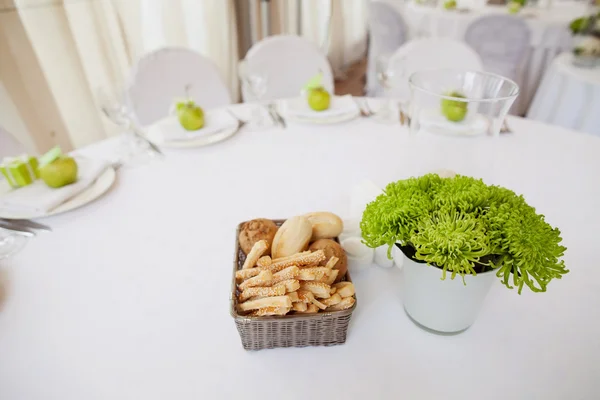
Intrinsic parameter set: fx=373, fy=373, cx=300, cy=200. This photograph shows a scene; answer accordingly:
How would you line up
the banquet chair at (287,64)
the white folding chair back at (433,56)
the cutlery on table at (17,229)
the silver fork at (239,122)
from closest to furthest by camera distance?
1. the cutlery on table at (17,229)
2. the silver fork at (239,122)
3. the white folding chair back at (433,56)
4. the banquet chair at (287,64)

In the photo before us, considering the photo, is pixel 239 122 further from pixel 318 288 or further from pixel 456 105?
pixel 318 288

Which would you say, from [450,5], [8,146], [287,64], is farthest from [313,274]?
[450,5]

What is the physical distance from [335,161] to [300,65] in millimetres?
774

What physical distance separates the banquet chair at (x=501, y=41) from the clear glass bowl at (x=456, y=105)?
1.56m

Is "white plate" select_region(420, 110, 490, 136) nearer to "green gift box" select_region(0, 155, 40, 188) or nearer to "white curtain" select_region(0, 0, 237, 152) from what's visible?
"green gift box" select_region(0, 155, 40, 188)

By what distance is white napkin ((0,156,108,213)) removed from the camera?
0.71 meters

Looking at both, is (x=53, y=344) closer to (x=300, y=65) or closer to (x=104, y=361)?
(x=104, y=361)

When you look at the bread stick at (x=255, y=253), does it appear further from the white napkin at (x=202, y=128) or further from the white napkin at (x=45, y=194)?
the white napkin at (x=202, y=128)

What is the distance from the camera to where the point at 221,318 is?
0.53m

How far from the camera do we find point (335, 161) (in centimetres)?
91

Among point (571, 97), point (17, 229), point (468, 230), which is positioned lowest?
point (571, 97)

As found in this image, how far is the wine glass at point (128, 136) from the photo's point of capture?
92 centimetres

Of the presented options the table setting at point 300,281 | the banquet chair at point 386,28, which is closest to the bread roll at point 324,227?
the table setting at point 300,281

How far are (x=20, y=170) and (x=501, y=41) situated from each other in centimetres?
243
